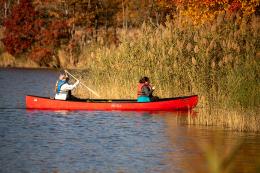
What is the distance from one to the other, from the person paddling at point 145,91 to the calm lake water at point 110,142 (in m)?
0.53

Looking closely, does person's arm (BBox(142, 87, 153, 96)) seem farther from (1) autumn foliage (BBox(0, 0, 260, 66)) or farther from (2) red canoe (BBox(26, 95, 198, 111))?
(1) autumn foliage (BBox(0, 0, 260, 66))

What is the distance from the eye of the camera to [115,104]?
23000mm

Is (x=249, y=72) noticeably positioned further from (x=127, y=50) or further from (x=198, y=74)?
(x=127, y=50)

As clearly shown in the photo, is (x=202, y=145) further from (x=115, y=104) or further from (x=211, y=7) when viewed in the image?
(x=211, y=7)

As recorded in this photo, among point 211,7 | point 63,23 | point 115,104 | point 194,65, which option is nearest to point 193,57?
point 194,65

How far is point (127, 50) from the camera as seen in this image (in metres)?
26.0

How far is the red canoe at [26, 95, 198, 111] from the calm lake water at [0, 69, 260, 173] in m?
0.22

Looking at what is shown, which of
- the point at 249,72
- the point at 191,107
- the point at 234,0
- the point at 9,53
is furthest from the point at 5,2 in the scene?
the point at 249,72

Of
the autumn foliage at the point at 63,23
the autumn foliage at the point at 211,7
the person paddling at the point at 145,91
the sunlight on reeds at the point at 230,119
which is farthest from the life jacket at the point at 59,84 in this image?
the autumn foliage at the point at 63,23

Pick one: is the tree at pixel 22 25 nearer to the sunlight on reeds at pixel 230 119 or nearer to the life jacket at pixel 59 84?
the life jacket at pixel 59 84

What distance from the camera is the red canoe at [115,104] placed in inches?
881

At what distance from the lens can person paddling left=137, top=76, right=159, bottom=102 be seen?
75.0ft

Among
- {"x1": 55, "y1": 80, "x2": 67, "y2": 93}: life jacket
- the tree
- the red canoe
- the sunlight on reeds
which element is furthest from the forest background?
the tree

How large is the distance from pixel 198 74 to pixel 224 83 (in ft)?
6.67
